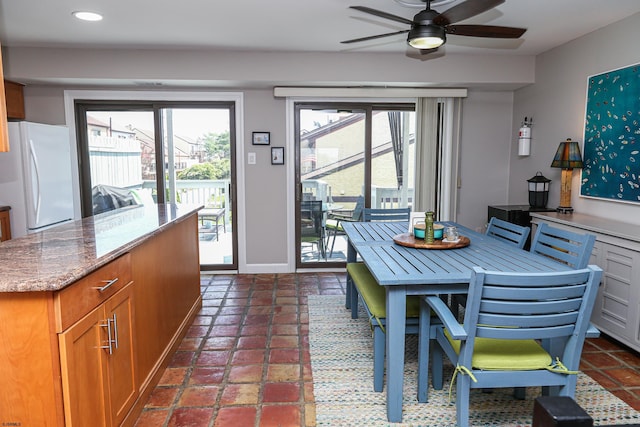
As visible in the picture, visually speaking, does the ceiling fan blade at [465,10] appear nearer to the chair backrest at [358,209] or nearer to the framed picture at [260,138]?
the framed picture at [260,138]

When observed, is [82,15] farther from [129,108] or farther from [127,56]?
[129,108]

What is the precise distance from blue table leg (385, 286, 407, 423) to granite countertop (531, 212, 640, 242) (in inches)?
69.1

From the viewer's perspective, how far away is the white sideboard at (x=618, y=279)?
272 centimetres

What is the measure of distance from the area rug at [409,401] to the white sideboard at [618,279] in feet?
1.88

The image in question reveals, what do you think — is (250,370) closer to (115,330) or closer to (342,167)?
(115,330)

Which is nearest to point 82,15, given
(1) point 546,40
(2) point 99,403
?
(2) point 99,403

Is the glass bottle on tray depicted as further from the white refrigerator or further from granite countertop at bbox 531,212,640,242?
the white refrigerator

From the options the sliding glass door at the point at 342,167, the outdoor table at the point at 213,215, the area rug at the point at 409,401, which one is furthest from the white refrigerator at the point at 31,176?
the area rug at the point at 409,401

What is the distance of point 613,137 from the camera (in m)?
3.33

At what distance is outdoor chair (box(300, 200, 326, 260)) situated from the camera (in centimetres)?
504

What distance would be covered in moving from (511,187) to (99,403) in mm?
4665

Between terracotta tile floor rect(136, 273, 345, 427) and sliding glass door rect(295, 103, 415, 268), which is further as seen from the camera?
sliding glass door rect(295, 103, 415, 268)

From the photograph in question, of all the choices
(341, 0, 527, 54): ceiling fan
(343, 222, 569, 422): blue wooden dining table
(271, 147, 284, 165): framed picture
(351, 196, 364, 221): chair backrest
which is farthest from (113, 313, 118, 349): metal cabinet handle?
(351, 196, 364, 221): chair backrest

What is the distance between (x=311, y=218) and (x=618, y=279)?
10.1 ft
